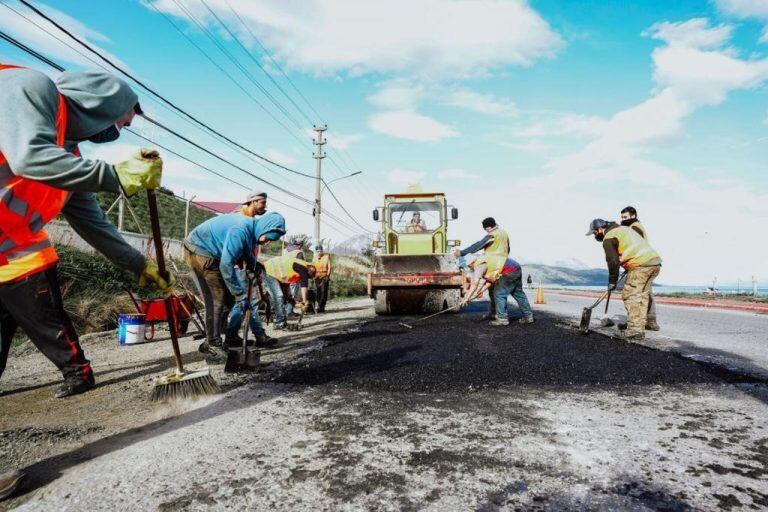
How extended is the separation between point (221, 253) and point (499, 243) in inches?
179

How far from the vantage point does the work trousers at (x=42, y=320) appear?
7.00 feet

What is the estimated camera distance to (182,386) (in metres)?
2.81

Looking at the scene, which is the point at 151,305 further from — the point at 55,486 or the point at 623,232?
the point at 623,232

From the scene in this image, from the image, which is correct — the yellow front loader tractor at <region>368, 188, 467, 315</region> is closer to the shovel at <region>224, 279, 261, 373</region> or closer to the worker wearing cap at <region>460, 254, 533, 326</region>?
the worker wearing cap at <region>460, 254, 533, 326</region>

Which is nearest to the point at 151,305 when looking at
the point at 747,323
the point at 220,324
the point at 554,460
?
the point at 220,324

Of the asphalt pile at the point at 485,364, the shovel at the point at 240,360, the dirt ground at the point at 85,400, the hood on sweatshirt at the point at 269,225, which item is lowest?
the dirt ground at the point at 85,400

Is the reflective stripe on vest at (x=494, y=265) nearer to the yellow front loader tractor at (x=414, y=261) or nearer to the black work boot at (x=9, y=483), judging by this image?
the yellow front loader tractor at (x=414, y=261)

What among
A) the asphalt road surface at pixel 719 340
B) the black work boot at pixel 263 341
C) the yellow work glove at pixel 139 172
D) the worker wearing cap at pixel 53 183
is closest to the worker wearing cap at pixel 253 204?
the black work boot at pixel 263 341

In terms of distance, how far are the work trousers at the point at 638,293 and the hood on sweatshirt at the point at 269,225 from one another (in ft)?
14.6

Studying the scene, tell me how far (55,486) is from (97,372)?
2.48 meters

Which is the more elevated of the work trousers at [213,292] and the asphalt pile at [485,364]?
the work trousers at [213,292]

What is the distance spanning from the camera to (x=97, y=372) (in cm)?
382

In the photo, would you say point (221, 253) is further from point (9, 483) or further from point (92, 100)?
point (9, 483)

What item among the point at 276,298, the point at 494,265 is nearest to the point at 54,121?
the point at 276,298
